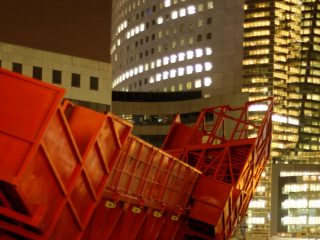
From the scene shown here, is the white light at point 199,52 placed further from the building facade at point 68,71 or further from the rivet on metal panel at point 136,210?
the rivet on metal panel at point 136,210

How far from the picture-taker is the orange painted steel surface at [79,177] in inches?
460

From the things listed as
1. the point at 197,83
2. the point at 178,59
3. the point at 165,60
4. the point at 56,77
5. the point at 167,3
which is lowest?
the point at 56,77

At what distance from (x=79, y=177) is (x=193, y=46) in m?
161

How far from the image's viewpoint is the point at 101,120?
14031 millimetres

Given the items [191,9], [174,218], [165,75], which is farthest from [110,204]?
[165,75]

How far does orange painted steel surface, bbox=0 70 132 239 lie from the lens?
38.0 feet

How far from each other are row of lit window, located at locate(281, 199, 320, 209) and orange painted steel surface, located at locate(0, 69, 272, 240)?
135 m

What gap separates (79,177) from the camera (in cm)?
1366

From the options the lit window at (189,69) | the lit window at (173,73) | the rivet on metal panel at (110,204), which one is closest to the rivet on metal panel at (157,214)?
the rivet on metal panel at (110,204)

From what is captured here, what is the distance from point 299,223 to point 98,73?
104 meters

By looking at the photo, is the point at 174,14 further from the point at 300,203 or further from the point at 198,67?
Result: the point at 300,203

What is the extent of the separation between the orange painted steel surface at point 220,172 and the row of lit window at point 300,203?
4907 inches

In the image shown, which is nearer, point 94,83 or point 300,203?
point 94,83

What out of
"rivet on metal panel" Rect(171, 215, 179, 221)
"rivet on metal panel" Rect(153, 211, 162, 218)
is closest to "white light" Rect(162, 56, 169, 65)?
"rivet on metal panel" Rect(171, 215, 179, 221)
